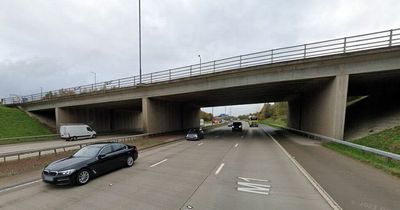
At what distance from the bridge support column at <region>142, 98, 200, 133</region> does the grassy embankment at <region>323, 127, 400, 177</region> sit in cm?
2053

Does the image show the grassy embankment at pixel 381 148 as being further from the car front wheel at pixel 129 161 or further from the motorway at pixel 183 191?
the car front wheel at pixel 129 161

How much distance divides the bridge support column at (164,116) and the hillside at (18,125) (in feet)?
68.5

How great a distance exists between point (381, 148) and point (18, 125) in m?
47.0

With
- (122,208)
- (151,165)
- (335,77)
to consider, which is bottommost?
(151,165)

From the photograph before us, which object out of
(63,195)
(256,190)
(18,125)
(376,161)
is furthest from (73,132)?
(376,161)

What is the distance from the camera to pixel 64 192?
7.57m

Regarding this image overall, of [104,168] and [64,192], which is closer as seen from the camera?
[64,192]

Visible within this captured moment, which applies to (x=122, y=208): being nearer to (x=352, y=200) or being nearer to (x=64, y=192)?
(x=64, y=192)

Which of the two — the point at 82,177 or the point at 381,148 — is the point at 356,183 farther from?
the point at 82,177

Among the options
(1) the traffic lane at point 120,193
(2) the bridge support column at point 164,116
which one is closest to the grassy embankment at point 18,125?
(2) the bridge support column at point 164,116

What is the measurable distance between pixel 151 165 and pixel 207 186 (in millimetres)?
4867

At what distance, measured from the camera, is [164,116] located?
33.4 meters

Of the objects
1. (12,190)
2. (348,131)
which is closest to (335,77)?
(348,131)

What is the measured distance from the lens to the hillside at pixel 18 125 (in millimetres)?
34062
